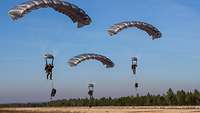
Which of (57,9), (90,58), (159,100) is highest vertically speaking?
(57,9)

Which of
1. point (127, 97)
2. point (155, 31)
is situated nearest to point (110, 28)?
point (155, 31)

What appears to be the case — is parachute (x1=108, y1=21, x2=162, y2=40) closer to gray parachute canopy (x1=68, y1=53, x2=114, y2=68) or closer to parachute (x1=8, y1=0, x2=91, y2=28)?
gray parachute canopy (x1=68, y1=53, x2=114, y2=68)

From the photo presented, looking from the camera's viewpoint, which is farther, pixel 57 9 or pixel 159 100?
pixel 159 100

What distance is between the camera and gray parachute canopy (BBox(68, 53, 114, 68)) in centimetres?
5427

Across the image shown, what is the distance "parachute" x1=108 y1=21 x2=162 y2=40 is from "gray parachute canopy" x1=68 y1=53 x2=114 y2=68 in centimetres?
539

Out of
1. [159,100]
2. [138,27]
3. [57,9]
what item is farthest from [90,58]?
[159,100]

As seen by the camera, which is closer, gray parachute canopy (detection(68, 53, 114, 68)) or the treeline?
gray parachute canopy (detection(68, 53, 114, 68))

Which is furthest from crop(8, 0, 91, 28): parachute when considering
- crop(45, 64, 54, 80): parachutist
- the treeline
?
the treeline

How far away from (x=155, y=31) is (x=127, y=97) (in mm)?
30065

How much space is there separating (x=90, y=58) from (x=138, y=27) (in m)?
6.71

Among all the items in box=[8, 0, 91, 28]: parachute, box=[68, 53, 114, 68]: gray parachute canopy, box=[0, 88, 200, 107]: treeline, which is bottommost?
box=[0, 88, 200, 107]: treeline

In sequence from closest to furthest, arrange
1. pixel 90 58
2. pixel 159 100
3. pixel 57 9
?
pixel 57 9
pixel 90 58
pixel 159 100

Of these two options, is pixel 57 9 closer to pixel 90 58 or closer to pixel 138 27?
pixel 138 27

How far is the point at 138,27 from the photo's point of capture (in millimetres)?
53156
